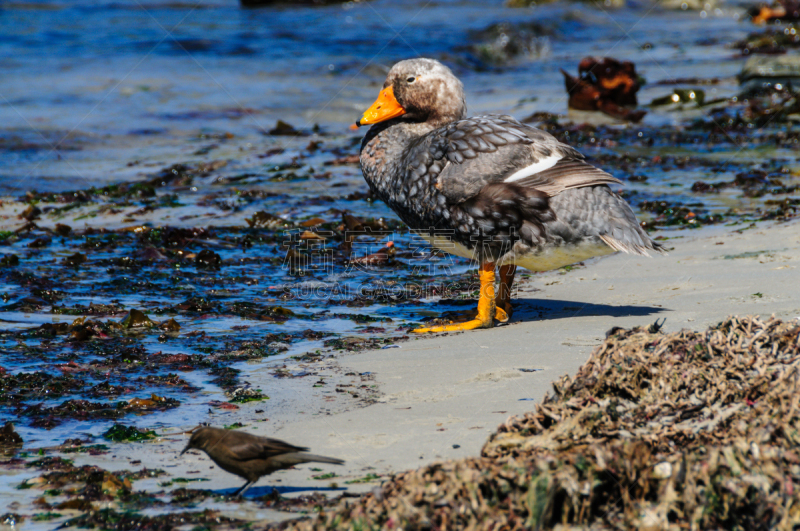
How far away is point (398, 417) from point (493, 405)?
0.39 m

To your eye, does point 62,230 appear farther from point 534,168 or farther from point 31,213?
point 534,168

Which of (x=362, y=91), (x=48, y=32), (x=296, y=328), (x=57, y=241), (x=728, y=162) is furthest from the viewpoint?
(x=48, y=32)

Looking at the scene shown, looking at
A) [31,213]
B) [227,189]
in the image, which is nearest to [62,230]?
[31,213]

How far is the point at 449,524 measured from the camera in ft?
6.63

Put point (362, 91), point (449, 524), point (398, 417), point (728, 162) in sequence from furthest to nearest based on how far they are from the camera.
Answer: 1. point (362, 91)
2. point (728, 162)
3. point (398, 417)
4. point (449, 524)

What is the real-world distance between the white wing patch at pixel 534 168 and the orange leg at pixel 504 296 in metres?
0.71

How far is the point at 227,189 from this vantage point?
8.18 metres

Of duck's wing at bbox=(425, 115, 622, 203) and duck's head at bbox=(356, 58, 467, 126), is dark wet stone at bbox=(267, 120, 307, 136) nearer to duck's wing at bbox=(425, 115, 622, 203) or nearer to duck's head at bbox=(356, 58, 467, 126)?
duck's head at bbox=(356, 58, 467, 126)

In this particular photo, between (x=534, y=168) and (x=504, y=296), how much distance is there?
86 cm

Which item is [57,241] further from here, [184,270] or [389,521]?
[389,521]

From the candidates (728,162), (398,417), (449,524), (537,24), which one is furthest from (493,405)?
(537,24)

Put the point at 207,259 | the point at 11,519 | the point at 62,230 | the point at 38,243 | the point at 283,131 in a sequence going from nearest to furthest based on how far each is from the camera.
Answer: the point at 11,519, the point at 207,259, the point at 38,243, the point at 62,230, the point at 283,131

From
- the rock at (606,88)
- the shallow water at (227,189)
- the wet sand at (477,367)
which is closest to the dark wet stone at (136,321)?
the shallow water at (227,189)

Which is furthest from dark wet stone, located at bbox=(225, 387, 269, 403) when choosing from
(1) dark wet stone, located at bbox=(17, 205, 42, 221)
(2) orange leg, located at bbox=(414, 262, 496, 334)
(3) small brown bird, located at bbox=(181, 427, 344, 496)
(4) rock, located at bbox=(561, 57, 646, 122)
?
(4) rock, located at bbox=(561, 57, 646, 122)
